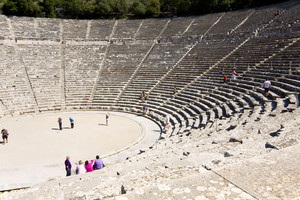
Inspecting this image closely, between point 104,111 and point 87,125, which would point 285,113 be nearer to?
point 87,125

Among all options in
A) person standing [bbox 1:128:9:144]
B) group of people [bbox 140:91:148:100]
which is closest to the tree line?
group of people [bbox 140:91:148:100]

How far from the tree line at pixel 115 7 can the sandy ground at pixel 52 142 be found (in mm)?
27100

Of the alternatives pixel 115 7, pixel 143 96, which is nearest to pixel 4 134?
pixel 143 96

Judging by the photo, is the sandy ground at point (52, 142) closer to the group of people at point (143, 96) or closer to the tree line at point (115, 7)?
the group of people at point (143, 96)

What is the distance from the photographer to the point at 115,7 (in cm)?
4769

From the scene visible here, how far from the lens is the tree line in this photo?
40812 millimetres

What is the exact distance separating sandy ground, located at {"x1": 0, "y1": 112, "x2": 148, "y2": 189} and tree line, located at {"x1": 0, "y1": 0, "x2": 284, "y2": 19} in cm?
2710

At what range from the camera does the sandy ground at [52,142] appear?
38.4ft

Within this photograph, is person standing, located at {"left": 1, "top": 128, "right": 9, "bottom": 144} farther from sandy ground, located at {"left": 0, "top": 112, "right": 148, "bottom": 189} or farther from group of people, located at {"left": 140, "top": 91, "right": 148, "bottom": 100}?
group of people, located at {"left": 140, "top": 91, "right": 148, "bottom": 100}

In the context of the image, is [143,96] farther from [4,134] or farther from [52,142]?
[4,134]

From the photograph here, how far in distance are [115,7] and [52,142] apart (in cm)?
3805

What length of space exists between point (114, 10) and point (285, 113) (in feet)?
142

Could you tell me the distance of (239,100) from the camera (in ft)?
55.6

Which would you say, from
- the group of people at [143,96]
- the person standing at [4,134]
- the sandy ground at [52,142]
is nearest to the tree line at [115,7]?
the group of people at [143,96]
